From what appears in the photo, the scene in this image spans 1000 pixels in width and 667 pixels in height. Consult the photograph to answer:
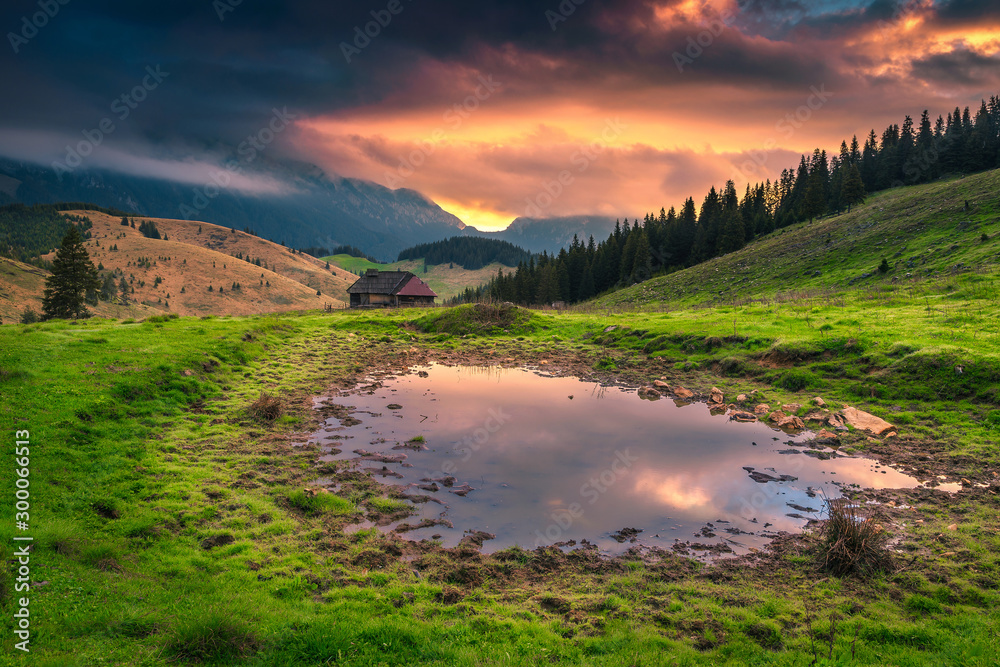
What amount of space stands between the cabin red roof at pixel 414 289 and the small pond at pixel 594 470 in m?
65.2

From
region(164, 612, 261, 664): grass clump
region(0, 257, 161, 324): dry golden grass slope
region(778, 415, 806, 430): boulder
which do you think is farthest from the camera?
region(0, 257, 161, 324): dry golden grass slope

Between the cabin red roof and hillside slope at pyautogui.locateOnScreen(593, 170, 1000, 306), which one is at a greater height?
hillside slope at pyautogui.locateOnScreen(593, 170, 1000, 306)

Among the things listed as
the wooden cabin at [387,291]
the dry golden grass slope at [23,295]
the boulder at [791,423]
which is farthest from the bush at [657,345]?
the dry golden grass slope at [23,295]

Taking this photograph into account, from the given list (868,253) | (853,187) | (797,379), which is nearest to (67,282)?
(797,379)

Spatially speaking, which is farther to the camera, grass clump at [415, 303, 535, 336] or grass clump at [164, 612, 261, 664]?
grass clump at [415, 303, 535, 336]

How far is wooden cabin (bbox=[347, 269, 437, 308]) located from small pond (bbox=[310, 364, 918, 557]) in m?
65.6

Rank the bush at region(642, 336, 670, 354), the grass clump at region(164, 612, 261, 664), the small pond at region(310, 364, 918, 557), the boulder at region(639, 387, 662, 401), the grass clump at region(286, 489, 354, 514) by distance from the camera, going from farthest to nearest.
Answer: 1. the bush at region(642, 336, 670, 354)
2. the boulder at region(639, 387, 662, 401)
3. the grass clump at region(286, 489, 354, 514)
4. the small pond at region(310, 364, 918, 557)
5. the grass clump at region(164, 612, 261, 664)

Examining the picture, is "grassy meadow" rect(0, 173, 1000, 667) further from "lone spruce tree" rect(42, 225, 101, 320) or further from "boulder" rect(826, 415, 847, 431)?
"lone spruce tree" rect(42, 225, 101, 320)

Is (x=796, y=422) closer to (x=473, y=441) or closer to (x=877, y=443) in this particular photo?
(x=877, y=443)

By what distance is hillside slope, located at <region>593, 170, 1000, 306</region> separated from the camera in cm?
3891

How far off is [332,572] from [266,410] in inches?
442

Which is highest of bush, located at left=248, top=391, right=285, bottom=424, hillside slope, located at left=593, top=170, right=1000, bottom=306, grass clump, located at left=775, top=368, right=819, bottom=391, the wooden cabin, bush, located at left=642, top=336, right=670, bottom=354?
hillside slope, located at left=593, top=170, right=1000, bottom=306

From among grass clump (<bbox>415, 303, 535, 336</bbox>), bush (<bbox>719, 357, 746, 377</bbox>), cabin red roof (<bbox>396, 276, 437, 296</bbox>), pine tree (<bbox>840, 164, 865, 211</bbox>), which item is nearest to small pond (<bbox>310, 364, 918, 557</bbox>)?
bush (<bbox>719, 357, 746, 377</bbox>)

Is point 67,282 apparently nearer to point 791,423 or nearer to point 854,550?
point 791,423
